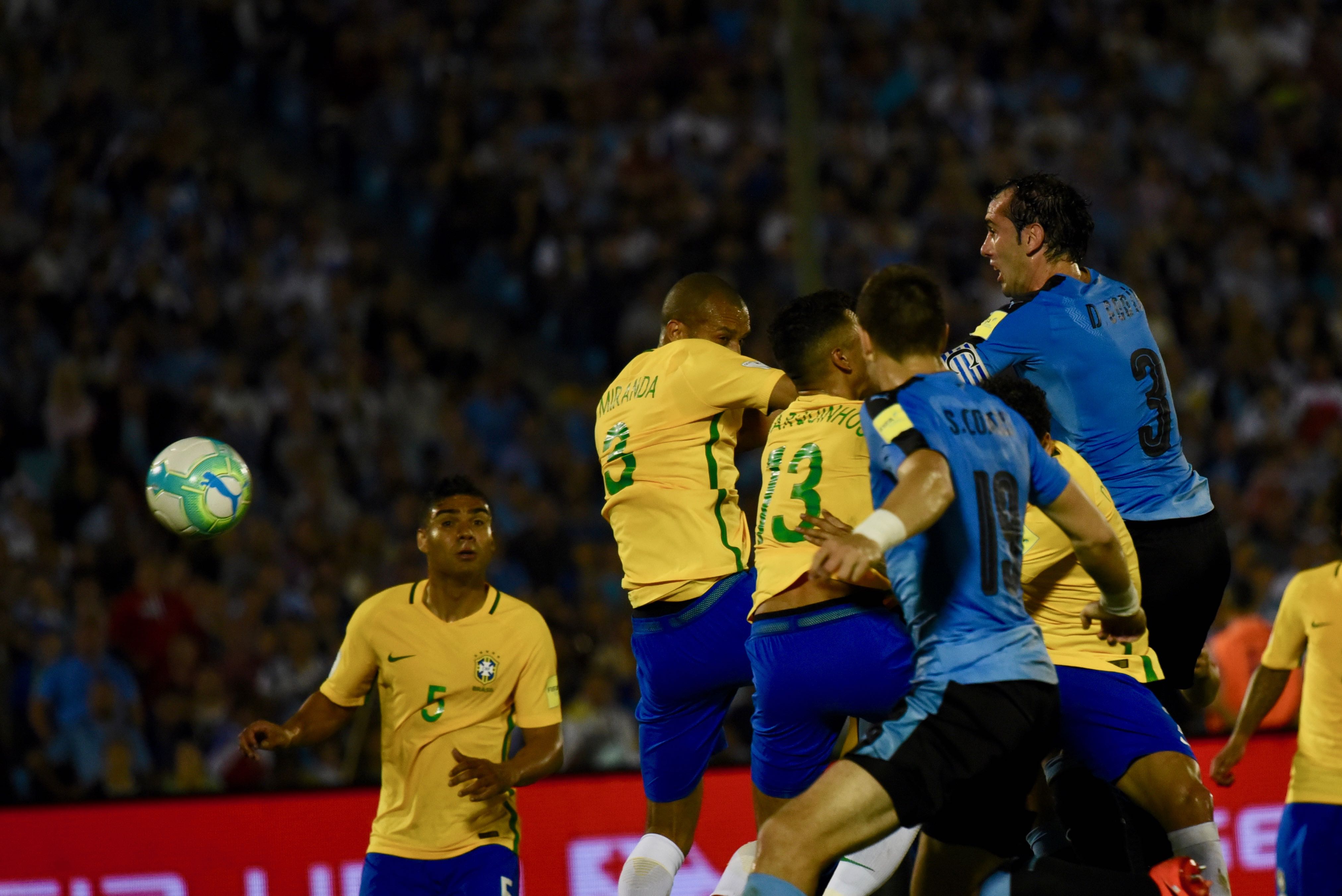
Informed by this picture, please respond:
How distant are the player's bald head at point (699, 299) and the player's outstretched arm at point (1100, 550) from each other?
2.01 metres

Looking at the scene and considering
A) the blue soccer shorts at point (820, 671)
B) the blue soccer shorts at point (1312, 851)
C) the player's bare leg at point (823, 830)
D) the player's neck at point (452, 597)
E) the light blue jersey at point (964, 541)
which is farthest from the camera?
the blue soccer shorts at point (1312, 851)

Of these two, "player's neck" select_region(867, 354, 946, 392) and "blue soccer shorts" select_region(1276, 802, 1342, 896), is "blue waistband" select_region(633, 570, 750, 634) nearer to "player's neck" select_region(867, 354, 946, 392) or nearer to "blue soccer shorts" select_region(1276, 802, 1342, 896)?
"player's neck" select_region(867, 354, 946, 392)

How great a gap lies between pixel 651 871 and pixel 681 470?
152cm

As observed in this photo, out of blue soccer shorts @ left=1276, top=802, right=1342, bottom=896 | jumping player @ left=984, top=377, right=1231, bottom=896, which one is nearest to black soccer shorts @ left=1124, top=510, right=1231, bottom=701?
jumping player @ left=984, top=377, right=1231, bottom=896

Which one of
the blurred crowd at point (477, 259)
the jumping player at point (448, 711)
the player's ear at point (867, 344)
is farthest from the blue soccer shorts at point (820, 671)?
the blurred crowd at point (477, 259)

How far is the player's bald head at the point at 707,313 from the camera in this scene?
6504 millimetres

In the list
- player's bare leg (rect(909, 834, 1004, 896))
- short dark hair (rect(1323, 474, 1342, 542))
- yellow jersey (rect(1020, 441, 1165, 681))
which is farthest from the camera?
short dark hair (rect(1323, 474, 1342, 542))

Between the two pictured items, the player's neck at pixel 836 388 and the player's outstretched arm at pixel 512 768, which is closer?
the player's neck at pixel 836 388

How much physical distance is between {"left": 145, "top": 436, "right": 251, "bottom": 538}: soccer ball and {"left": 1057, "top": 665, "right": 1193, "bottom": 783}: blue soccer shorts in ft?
11.6

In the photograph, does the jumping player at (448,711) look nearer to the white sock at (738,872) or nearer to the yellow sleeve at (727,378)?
the white sock at (738,872)

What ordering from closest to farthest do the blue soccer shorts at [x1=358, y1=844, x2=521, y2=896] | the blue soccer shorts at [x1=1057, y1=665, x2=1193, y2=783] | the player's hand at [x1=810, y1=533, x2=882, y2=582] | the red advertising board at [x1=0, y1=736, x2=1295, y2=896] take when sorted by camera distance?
the player's hand at [x1=810, y1=533, x2=882, y2=582]
the blue soccer shorts at [x1=1057, y1=665, x2=1193, y2=783]
the blue soccer shorts at [x1=358, y1=844, x2=521, y2=896]
the red advertising board at [x1=0, y1=736, x2=1295, y2=896]

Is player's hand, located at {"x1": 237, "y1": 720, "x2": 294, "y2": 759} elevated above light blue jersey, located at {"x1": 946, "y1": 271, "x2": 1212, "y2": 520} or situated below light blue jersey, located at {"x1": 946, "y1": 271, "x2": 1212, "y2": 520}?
below

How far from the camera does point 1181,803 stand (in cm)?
548

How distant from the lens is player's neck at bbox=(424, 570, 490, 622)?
22.3 ft
